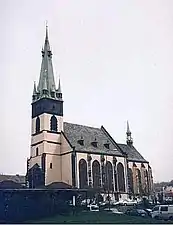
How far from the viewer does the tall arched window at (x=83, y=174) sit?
18.0 meters

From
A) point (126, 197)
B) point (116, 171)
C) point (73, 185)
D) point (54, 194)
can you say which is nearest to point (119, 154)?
point (116, 171)

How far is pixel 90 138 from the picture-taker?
2056 cm

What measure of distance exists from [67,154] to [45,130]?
1833 millimetres

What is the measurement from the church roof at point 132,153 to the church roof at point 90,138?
1.66 m

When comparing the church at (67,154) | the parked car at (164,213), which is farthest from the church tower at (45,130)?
the parked car at (164,213)

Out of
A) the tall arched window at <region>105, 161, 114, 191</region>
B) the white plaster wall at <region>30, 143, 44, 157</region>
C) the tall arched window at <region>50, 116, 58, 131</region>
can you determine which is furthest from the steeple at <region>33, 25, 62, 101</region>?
the tall arched window at <region>105, 161, 114, 191</region>

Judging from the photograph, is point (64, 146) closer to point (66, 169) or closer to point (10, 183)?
point (66, 169)

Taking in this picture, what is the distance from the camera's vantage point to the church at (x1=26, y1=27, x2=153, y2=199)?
18312 millimetres

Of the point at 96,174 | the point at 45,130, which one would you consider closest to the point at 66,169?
the point at 96,174

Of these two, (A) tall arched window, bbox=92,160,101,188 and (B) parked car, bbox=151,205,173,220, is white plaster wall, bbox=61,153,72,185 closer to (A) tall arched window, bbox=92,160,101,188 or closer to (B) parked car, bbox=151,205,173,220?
(A) tall arched window, bbox=92,160,101,188

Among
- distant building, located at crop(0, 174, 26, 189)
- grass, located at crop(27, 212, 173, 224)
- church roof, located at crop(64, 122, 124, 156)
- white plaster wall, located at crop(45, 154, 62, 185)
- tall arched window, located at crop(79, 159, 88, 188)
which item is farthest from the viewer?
church roof, located at crop(64, 122, 124, 156)

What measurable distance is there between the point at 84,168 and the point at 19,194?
5.57 metres

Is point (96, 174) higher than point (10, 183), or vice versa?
point (96, 174)

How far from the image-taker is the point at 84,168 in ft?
60.7
